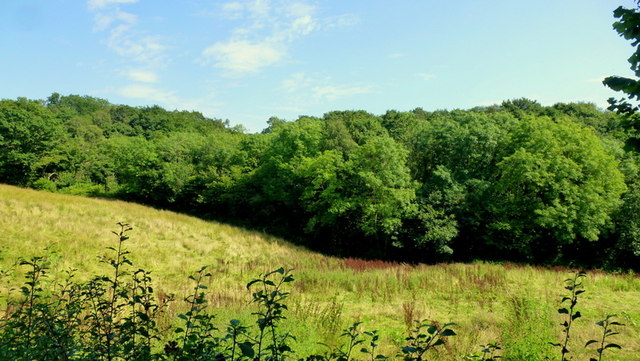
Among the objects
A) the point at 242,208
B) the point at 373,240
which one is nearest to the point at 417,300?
the point at 373,240

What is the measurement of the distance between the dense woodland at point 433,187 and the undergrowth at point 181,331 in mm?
14971

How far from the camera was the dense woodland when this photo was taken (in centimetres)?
2225

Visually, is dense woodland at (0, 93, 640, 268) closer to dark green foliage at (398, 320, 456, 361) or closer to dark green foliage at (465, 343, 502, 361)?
dark green foliage at (465, 343, 502, 361)

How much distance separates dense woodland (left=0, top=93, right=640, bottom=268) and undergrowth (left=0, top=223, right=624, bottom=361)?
49.1 feet

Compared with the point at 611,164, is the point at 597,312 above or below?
below

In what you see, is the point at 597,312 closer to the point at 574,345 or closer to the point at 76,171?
the point at 574,345

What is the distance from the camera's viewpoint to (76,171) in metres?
51.6

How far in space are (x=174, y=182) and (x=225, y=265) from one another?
24130mm

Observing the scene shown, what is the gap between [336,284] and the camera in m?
14.5

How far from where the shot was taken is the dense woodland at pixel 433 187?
22.2 m

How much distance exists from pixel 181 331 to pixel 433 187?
24.2 metres

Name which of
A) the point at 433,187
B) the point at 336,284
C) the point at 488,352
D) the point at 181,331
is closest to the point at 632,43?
the point at 488,352

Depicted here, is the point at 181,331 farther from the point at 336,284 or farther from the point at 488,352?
the point at 336,284

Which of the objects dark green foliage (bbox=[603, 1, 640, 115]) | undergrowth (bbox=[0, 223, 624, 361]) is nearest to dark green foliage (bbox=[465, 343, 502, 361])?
undergrowth (bbox=[0, 223, 624, 361])
